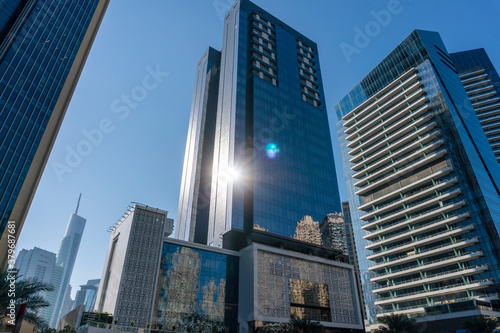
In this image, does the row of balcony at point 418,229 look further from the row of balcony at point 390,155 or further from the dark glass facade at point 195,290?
the dark glass facade at point 195,290

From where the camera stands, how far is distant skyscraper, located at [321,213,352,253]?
7962 cm

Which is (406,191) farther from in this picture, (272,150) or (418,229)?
(272,150)

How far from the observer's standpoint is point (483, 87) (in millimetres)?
154500

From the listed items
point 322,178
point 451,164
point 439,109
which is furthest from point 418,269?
point 439,109

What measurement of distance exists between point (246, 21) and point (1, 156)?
7478 cm

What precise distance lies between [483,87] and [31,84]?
594 feet

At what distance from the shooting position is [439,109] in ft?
344

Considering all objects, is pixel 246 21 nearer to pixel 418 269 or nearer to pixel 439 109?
pixel 439 109

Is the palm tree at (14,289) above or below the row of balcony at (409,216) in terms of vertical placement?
below

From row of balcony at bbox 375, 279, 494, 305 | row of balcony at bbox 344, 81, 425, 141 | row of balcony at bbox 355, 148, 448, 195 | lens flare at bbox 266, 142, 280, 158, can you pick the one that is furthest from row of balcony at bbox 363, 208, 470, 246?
lens flare at bbox 266, 142, 280, 158

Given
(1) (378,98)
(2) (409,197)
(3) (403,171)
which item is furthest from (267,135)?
(1) (378,98)

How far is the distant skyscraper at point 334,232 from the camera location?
79.6 meters

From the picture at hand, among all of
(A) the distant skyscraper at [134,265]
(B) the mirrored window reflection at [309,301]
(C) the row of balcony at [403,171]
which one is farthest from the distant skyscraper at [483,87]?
(A) the distant skyscraper at [134,265]

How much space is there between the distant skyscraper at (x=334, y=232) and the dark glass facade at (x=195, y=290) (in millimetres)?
24877
